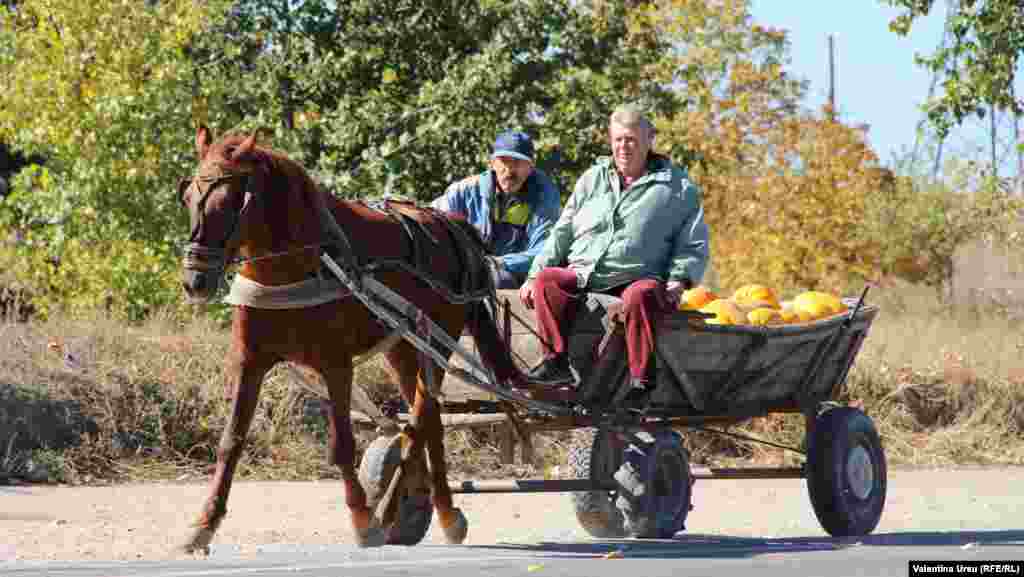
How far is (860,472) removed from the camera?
432 inches

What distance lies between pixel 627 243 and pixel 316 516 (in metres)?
3.39

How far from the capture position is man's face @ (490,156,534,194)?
10953mm

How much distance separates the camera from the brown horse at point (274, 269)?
8.81 m

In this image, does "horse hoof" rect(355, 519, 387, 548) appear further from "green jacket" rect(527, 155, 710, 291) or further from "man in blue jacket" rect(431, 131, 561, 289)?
"man in blue jacket" rect(431, 131, 561, 289)

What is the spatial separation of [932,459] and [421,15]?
364 inches

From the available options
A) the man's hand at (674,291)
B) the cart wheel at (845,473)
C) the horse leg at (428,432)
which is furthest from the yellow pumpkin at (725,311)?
the horse leg at (428,432)

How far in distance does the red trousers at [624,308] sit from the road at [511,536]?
1083mm

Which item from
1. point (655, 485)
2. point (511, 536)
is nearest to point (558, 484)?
point (655, 485)

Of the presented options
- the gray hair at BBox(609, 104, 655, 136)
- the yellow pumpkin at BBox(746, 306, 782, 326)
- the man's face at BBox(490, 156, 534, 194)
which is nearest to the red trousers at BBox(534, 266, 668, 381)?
the man's face at BBox(490, 156, 534, 194)

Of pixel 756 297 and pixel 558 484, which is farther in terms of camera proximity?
pixel 756 297

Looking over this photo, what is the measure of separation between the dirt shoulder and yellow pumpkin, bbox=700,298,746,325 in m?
1.43

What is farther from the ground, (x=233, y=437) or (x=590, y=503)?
(x=233, y=437)

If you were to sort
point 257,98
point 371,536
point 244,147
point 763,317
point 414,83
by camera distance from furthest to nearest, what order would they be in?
1. point 414,83
2. point 257,98
3. point 763,317
4. point 371,536
5. point 244,147

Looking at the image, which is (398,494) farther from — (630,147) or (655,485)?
(630,147)
